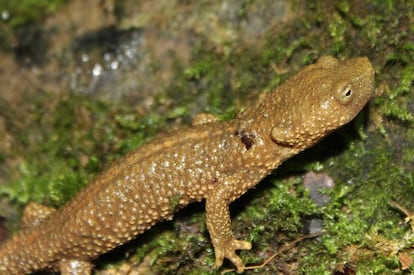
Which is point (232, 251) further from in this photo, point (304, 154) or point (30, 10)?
point (30, 10)

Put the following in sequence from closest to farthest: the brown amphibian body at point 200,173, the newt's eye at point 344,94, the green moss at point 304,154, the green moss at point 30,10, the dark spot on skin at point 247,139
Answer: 1. the newt's eye at point 344,94
2. the brown amphibian body at point 200,173
3. the dark spot on skin at point 247,139
4. the green moss at point 304,154
5. the green moss at point 30,10

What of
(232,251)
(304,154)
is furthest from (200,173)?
(304,154)

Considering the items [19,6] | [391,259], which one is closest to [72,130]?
[19,6]

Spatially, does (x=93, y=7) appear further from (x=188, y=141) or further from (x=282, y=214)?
(x=282, y=214)

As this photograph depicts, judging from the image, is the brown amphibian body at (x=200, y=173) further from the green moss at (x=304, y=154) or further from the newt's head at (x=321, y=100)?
the green moss at (x=304, y=154)

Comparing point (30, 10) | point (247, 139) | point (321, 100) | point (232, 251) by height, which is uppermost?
point (30, 10)

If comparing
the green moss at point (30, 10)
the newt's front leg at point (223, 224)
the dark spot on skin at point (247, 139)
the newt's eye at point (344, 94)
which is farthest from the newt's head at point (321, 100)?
the green moss at point (30, 10)

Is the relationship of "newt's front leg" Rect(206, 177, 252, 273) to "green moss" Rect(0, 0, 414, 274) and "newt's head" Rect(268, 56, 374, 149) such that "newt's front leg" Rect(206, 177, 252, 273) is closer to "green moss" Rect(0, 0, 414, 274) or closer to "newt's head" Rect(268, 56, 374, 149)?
"green moss" Rect(0, 0, 414, 274)
